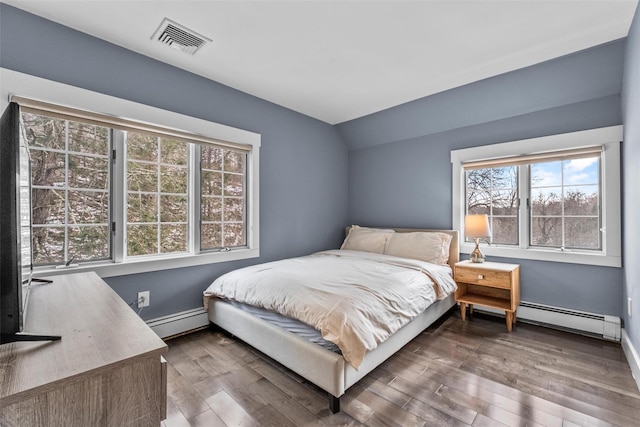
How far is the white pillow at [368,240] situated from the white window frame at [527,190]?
0.86 meters

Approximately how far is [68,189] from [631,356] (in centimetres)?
442

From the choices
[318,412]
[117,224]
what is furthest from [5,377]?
[117,224]

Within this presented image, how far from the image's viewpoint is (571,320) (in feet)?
9.18

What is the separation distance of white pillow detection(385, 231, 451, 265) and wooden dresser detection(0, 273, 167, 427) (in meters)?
2.88

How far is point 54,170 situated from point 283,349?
217 centimetres

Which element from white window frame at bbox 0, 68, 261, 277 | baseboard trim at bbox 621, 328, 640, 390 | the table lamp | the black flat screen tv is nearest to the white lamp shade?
the table lamp

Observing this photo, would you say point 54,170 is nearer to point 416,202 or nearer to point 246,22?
point 246,22

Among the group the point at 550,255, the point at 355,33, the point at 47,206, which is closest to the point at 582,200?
the point at 550,255

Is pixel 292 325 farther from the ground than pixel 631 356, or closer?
farther from the ground

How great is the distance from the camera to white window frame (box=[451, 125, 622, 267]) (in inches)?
102

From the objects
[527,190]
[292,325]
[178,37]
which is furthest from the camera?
[527,190]

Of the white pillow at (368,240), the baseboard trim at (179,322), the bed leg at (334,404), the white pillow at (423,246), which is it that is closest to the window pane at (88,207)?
the baseboard trim at (179,322)

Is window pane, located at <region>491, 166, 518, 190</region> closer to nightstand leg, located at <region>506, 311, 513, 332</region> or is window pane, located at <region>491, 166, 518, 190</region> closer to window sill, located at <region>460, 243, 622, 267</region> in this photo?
window sill, located at <region>460, 243, 622, 267</region>

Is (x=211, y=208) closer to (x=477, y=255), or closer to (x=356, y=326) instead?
(x=356, y=326)
